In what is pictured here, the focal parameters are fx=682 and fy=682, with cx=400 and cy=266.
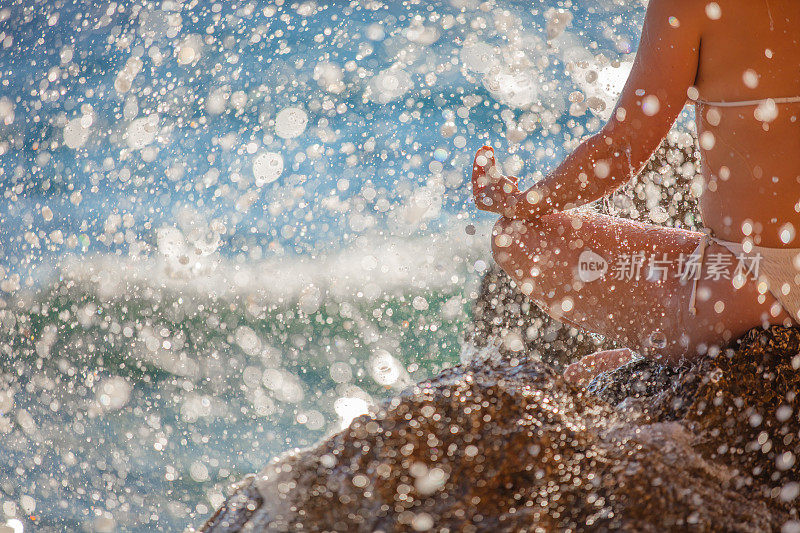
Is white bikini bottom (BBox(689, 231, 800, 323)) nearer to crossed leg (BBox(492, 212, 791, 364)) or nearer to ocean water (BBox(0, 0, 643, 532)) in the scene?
crossed leg (BBox(492, 212, 791, 364))

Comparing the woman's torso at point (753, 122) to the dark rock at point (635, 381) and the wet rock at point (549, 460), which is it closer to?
the wet rock at point (549, 460)

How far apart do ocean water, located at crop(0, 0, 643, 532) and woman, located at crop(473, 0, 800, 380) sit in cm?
307

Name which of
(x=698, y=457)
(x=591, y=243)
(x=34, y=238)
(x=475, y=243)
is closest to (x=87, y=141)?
(x=34, y=238)

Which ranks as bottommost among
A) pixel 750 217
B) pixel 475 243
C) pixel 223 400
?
pixel 475 243

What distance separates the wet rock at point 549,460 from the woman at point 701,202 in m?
0.16

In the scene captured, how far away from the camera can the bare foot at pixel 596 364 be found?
2285 millimetres

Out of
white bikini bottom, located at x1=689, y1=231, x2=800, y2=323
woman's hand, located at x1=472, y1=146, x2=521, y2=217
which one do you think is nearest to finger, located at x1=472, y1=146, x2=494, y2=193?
woman's hand, located at x1=472, y1=146, x2=521, y2=217

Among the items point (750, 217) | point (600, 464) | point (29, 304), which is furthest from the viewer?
point (29, 304)

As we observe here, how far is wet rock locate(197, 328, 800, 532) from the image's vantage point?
1.26 meters

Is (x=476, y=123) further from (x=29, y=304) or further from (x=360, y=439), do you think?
(x=360, y=439)

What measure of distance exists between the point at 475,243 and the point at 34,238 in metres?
4.79

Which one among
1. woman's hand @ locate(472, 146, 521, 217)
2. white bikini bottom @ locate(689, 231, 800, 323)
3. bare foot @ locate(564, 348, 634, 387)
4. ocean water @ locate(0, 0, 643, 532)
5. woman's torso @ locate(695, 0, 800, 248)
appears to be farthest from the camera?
ocean water @ locate(0, 0, 643, 532)

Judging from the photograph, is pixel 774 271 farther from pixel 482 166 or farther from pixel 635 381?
pixel 482 166

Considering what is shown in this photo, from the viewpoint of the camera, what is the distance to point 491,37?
8633 mm
